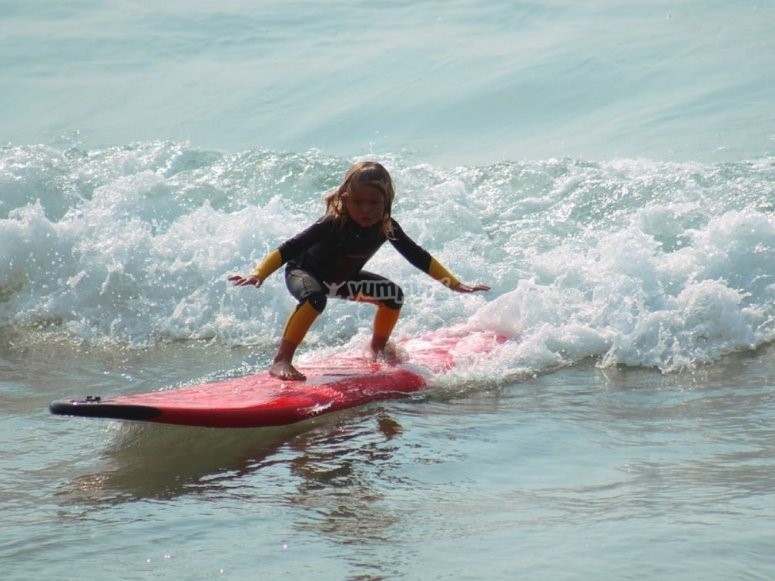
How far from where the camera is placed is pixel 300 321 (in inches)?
244

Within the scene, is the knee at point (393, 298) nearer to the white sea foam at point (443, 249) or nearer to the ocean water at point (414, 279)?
the ocean water at point (414, 279)

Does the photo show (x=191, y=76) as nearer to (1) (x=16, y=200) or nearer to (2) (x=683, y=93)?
(1) (x=16, y=200)

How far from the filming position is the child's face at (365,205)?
6172 millimetres

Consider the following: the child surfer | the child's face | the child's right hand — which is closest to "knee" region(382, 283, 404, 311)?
the child surfer

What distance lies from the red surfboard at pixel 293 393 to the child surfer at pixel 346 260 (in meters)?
0.19

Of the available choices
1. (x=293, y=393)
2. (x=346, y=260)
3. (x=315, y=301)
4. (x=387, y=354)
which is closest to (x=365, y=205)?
(x=346, y=260)

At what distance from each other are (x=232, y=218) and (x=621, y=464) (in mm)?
5212

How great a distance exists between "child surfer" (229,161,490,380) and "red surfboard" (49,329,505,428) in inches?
7.6

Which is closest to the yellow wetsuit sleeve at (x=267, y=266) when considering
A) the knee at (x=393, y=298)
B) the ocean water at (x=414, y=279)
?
the knee at (x=393, y=298)

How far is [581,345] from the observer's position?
7129 millimetres

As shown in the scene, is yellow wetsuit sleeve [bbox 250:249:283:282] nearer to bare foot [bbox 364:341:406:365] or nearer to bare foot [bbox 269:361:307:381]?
bare foot [bbox 269:361:307:381]

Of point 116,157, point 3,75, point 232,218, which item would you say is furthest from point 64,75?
point 232,218

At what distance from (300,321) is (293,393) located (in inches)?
18.8

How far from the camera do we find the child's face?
20.2ft
